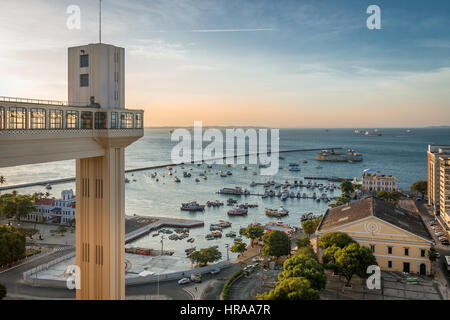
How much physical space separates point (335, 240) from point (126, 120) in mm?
13826

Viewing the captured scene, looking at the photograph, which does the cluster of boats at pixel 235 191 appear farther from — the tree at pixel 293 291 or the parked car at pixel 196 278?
the tree at pixel 293 291

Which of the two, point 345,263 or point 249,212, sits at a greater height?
point 345,263

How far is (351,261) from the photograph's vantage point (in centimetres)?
1723

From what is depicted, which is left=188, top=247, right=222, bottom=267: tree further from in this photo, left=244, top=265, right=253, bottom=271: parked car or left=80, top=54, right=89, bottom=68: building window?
left=80, top=54, right=89, bottom=68: building window

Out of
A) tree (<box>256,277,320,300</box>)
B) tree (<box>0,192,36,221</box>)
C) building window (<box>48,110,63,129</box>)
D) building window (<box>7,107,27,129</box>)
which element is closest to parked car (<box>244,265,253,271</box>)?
tree (<box>256,277,320,300</box>)

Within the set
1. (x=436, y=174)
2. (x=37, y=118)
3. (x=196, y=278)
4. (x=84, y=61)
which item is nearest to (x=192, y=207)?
(x=196, y=278)

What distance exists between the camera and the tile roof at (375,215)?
20609 mm

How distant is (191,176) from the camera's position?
72188 mm

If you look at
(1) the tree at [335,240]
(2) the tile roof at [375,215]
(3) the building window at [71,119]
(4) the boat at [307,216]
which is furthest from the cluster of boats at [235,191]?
(3) the building window at [71,119]

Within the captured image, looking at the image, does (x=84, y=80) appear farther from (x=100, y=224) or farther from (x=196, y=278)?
(x=196, y=278)

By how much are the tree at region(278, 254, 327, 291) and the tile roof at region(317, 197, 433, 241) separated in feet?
19.3

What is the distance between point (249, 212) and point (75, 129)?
37001 mm
